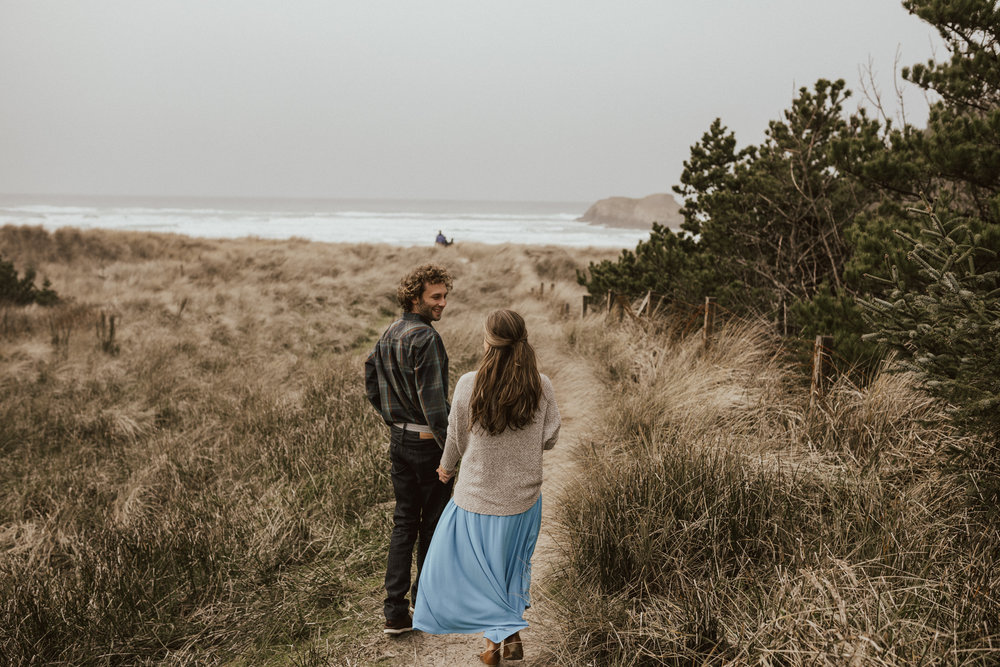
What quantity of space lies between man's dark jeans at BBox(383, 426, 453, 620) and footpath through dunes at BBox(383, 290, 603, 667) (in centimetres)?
21

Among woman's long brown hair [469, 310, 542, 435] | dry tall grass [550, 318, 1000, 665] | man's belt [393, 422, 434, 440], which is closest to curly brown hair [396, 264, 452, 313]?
woman's long brown hair [469, 310, 542, 435]

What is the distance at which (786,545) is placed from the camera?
2881 millimetres

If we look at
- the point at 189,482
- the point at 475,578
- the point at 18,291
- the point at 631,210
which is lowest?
the point at 189,482

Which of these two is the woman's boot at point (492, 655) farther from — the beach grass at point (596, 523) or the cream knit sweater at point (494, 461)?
the cream knit sweater at point (494, 461)

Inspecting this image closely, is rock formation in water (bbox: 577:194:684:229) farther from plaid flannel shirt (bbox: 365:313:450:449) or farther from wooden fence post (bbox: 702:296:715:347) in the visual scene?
plaid flannel shirt (bbox: 365:313:450:449)

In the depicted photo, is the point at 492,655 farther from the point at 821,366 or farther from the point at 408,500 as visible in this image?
the point at 821,366

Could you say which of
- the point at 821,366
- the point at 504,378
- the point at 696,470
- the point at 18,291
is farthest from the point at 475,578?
the point at 18,291

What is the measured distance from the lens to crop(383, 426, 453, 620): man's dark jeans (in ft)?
9.86

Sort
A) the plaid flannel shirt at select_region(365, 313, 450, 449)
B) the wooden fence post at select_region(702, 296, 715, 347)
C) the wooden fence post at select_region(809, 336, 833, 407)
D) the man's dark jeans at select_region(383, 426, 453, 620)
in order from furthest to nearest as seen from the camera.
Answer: the wooden fence post at select_region(702, 296, 715, 347), the wooden fence post at select_region(809, 336, 833, 407), the man's dark jeans at select_region(383, 426, 453, 620), the plaid flannel shirt at select_region(365, 313, 450, 449)

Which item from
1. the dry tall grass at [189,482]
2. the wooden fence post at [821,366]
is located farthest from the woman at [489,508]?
the wooden fence post at [821,366]

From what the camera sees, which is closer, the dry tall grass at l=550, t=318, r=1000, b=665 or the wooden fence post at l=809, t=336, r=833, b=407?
the dry tall grass at l=550, t=318, r=1000, b=665

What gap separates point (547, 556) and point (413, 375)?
155 centimetres

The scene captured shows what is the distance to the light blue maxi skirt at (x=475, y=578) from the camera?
2707mm

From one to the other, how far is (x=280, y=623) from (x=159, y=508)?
2.72 m
